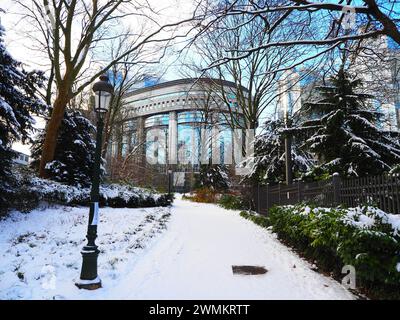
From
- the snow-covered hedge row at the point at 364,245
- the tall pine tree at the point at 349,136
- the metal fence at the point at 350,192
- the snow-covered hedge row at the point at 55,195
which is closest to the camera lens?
the snow-covered hedge row at the point at 364,245

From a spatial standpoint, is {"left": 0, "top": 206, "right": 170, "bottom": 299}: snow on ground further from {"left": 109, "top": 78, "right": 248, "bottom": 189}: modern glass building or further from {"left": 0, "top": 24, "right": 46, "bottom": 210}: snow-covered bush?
{"left": 109, "top": 78, "right": 248, "bottom": 189}: modern glass building

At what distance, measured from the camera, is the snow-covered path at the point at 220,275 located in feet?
13.1

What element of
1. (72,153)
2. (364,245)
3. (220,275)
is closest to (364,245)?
(364,245)

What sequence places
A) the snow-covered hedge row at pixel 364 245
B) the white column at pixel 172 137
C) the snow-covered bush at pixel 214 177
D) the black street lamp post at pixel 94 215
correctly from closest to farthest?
the snow-covered hedge row at pixel 364 245, the black street lamp post at pixel 94 215, the snow-covered bush at pixel 214 177, the white column at pixel 172 137

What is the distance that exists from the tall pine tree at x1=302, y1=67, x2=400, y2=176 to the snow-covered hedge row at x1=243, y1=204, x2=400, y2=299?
4.56 m

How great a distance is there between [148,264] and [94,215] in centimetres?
153

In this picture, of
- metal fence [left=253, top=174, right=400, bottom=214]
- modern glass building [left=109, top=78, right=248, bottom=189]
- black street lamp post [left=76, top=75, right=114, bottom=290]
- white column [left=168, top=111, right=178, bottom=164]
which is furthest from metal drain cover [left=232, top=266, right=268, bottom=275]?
white column [left=168, top=111, right=178, bottom=164]

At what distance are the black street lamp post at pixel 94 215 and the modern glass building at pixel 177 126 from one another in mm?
15006

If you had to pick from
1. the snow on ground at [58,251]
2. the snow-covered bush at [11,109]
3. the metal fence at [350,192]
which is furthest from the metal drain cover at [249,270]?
the snow-covered bush at [11,109]

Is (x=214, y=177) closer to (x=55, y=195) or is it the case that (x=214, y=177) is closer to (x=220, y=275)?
(x=55, y=195)

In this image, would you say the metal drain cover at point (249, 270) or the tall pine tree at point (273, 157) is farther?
the tall pine tree at point (273, 157)

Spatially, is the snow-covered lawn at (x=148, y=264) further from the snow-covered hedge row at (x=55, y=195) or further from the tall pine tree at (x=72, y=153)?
the tall pine tree at (x=72, y=153)
